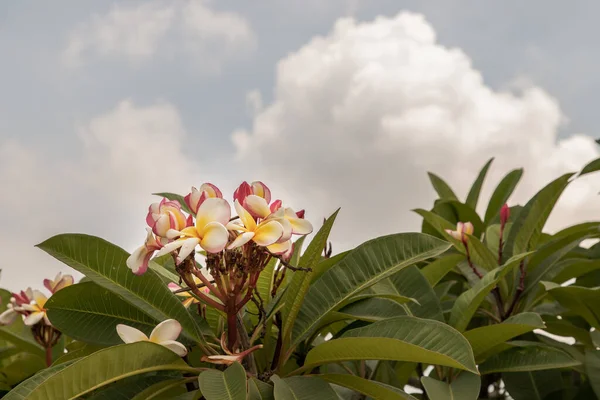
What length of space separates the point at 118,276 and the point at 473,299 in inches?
31.3

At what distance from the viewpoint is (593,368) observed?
177 cm

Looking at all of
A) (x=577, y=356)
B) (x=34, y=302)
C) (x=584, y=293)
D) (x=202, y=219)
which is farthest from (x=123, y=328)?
(x=577, y=356)

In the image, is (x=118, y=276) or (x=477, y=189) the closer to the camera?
(x=118, y=276)

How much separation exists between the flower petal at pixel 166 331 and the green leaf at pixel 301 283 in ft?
0.68

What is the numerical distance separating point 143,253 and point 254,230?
198mm

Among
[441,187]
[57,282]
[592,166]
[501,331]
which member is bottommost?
[501,331]

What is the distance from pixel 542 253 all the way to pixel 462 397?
88 centimetres

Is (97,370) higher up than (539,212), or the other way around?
(539,212)

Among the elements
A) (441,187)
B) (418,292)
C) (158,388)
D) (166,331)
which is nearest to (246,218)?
(166,331)

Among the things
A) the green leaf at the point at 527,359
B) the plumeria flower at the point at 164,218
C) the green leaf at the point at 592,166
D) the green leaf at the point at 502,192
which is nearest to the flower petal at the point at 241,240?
the plumeria flower at the point at 164,218

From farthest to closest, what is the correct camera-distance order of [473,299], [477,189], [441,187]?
[441,187] < [477,189] < [473,299]

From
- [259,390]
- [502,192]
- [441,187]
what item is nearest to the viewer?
[259,390]

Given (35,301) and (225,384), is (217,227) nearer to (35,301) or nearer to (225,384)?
(225,384)

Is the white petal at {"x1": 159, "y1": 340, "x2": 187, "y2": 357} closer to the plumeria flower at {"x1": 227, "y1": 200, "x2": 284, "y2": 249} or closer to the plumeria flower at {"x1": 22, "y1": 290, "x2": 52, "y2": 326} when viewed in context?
the plumeria flower at {"x1": 227, "y1": 200, "x2": 284, "y2": 249}
